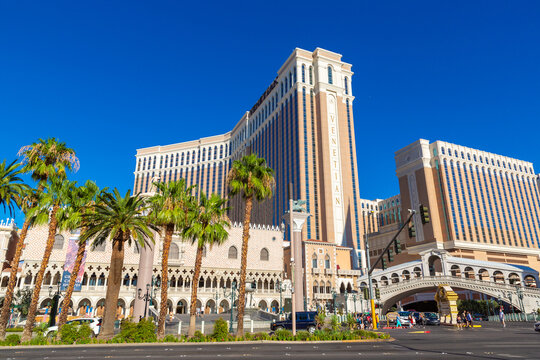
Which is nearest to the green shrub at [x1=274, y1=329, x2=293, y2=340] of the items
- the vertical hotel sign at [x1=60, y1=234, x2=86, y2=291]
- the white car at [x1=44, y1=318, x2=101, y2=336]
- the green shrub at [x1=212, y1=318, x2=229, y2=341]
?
the green shrub at [x1=212, y1=318, x2=229, y2=341]

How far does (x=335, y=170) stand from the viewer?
104625mm

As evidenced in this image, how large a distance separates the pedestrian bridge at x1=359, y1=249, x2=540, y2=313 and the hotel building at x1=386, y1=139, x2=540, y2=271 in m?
32.4

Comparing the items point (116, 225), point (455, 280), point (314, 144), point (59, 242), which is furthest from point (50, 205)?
point (314, 144)

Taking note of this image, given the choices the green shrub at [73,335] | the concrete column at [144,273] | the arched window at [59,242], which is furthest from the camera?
the arched window at [59,242]

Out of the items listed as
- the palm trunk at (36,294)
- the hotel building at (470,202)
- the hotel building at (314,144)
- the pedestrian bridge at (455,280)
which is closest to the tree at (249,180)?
the palm trunk at (36,294)

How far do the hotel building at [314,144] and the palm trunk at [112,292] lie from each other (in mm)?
68544

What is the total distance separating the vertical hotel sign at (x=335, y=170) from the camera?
98750 mm

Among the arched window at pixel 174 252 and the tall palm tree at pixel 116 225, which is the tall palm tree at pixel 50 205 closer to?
the tall palm tree at pixel 116 225

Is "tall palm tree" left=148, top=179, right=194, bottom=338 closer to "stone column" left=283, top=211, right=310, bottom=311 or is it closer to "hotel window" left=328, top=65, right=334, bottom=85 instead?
"stone column" left=283, top=211, right=310, bottom=311

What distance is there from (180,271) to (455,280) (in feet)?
159

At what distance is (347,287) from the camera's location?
256 ft

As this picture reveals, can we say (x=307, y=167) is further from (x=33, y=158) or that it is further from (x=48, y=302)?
(x=33, y=158)

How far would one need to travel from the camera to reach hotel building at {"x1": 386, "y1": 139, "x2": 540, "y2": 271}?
119750 millimetres

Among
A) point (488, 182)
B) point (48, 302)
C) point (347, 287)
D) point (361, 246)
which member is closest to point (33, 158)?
point (48, 302)
